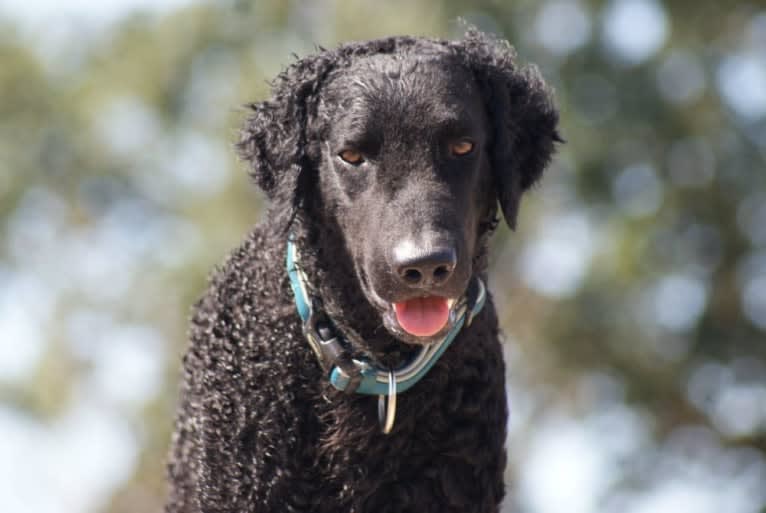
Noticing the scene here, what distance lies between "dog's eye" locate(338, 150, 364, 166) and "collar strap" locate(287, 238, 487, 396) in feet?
1.59

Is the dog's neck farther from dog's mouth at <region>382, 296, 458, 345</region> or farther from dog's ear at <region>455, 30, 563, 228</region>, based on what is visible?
dog's ear at <region>455, 30, 563, 228</region>

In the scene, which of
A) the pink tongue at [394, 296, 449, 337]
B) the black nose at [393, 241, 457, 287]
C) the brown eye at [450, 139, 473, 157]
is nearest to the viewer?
the black nose at [393, 241, 457, 287]

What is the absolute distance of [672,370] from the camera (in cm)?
2122

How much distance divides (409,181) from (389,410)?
86 centimetres

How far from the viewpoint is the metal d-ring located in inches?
234

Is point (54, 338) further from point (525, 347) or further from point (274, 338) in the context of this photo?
point (274, 338)

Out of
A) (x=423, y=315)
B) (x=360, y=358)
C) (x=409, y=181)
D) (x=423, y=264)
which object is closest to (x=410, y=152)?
(x=409, y=181)

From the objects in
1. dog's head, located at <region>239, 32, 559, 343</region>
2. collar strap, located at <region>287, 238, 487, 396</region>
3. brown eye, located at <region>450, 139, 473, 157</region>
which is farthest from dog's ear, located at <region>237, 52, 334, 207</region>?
brown eye, located at <region>450, 139, 473, 157</region>

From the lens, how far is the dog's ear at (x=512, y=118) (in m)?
6.16

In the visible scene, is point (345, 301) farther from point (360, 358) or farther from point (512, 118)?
point (512, 118)

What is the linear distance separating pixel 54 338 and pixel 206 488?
2063 cm

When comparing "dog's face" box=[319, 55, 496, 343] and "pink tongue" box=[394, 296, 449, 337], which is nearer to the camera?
"dog's face" box=[319, 55, 496, 343]

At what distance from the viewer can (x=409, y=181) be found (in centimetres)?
575

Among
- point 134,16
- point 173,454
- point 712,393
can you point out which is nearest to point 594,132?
point 712,393
